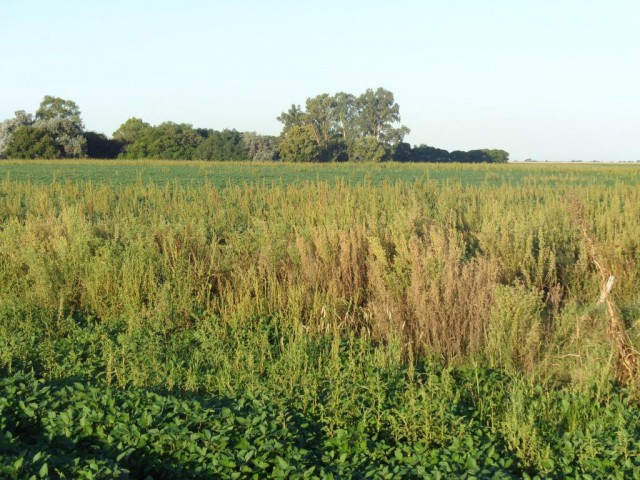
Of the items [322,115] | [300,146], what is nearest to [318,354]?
[300,146]

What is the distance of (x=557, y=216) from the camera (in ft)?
39.1

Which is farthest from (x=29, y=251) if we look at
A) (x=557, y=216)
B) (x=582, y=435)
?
(x=557, y=216)

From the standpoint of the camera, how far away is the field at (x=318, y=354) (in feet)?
13.8

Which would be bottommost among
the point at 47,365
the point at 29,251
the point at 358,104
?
the point at 47,365

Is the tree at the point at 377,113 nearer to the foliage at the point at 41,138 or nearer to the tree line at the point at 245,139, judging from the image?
the tree line at the point at 245,139

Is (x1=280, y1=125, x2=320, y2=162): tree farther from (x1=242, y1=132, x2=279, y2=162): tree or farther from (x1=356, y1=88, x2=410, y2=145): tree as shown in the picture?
(x1=356, y1=88, x2=410, y2=145): tree

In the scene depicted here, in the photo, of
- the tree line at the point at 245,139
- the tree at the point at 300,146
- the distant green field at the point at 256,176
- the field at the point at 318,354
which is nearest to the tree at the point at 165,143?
the tree line at the point at 245,139

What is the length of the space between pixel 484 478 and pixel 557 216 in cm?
901

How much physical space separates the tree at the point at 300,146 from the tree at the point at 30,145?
74.3ft

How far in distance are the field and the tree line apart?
52.5m

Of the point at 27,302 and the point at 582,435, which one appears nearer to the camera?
the point at 582,435

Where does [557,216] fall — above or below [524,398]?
above

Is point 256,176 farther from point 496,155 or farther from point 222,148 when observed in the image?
point 496,155

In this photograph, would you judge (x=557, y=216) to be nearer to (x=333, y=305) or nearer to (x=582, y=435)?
(x=333, y=305)
